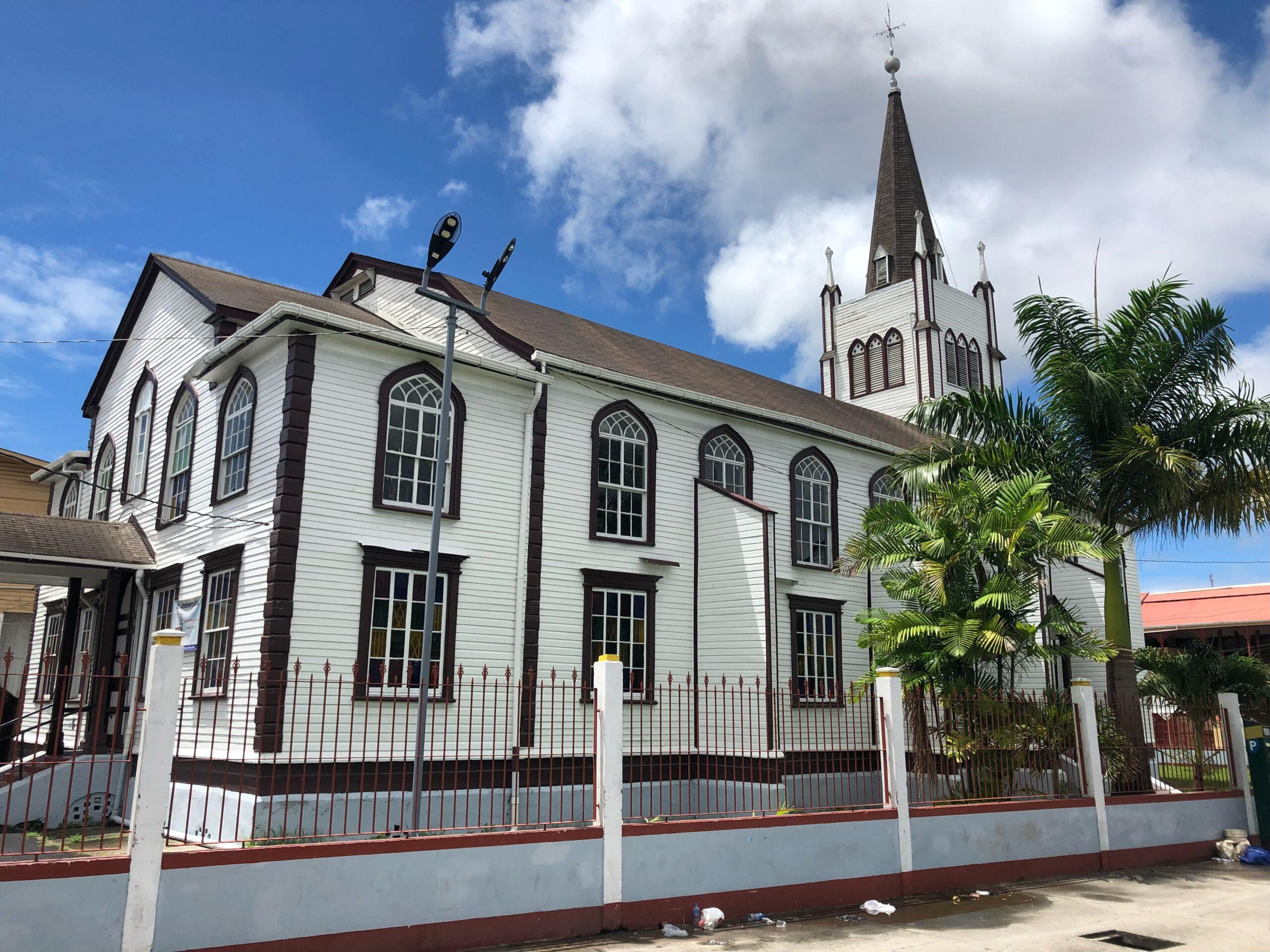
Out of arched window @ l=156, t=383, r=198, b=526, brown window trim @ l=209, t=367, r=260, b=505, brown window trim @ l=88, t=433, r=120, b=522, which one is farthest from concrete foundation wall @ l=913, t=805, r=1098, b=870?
brown window trim @ l=88, t=433, r=120, b=522

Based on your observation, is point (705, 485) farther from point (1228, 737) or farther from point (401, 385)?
point (1228, 737)

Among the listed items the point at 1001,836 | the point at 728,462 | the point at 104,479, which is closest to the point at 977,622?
the point at 1001,836

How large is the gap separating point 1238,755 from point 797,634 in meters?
7.19

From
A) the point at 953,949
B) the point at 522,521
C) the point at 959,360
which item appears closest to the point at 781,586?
the point at 522,521

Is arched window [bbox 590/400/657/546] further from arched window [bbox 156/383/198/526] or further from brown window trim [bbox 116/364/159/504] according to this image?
brown window trim [bbox 116/364/159/504]

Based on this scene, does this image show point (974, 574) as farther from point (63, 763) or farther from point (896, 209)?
point (896, 209)

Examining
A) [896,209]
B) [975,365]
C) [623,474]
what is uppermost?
[896,209]

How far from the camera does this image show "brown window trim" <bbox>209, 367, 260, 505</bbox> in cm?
1425

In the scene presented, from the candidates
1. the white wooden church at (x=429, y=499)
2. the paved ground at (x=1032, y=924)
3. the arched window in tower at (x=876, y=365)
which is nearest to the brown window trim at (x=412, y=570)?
the white wooden church at (x=429, y=499)

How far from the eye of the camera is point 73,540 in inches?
625

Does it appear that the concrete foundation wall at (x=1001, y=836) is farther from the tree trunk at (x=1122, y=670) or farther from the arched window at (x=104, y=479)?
the arched window at (x=104, y=479)

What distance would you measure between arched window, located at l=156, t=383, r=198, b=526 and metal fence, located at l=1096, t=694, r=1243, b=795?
1458cm

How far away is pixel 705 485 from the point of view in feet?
58.7

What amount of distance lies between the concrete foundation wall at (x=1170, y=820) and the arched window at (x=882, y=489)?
26.9ft
